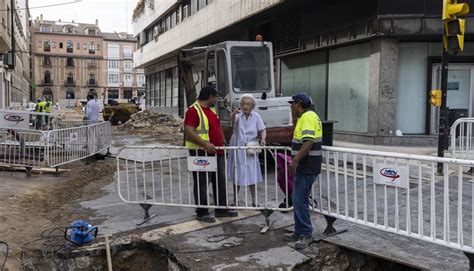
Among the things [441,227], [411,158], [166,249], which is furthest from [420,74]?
[166,249]

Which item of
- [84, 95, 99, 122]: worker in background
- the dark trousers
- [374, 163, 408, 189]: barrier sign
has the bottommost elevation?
the dark trousers

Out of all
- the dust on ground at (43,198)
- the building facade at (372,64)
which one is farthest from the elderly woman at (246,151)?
the building facade at (372,64)

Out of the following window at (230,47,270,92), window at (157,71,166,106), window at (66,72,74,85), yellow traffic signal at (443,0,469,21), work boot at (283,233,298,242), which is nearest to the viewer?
work boot at (283,233,298,242)

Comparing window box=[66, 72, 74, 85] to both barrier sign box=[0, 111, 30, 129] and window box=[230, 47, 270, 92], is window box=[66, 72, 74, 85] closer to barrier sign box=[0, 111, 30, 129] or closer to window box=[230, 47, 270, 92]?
barrier sign box=[0, 111, 30, 129]

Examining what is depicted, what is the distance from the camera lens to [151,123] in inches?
1166

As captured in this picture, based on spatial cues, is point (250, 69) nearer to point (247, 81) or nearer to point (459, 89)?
point (247, 81)

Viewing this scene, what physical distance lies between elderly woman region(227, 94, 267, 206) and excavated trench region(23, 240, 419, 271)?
1540 millimetres

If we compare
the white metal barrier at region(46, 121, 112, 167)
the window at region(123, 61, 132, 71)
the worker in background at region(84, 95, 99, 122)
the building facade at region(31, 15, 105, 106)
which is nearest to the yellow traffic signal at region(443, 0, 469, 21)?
the white metal barrier at region(46, 121, 112, 167)

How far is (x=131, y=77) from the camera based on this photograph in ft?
322

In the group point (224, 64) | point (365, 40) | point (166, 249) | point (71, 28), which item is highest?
point (71, 28)

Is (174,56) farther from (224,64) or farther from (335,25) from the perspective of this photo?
(224,64)

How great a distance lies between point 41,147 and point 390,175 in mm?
8325

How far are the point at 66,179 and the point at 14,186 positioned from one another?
55.0 inches

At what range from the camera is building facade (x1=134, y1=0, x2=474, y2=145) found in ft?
45.4
